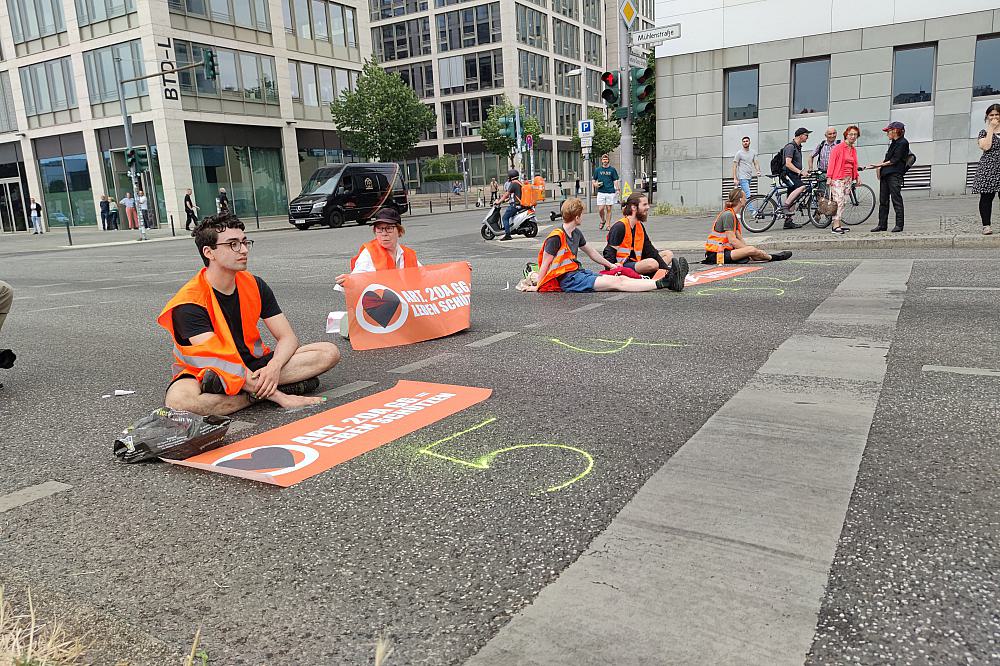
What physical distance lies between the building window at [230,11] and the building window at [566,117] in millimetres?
41769

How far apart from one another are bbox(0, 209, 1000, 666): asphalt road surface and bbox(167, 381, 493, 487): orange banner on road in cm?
11

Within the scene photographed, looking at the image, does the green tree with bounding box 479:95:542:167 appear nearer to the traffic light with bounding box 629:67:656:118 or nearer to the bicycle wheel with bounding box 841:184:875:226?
the traffic light with bounding box 629:67:656:118

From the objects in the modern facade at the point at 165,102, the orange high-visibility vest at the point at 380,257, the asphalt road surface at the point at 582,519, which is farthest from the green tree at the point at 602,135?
the asphalt road surface at the point at 582,519

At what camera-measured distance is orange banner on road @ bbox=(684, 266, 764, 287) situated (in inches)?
377

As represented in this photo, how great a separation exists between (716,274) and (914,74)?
49.5 feet

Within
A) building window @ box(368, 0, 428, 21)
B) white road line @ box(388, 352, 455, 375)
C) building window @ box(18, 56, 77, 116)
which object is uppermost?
building window @ box(368, 0, 428, 21)

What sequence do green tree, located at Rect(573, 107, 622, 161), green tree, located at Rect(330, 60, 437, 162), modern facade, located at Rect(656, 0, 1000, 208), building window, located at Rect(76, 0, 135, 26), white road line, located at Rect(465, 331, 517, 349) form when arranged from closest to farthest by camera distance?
white road line, located at Rect(465, 331, 517, 349) < modern facade, located at Rect(656, 0, 1000, 208) < building window, located at Rect(76, 0, 135, 26) < green tree, located at Rect(330, 60, 437, 162) < green tree, located at Rect(573, 107, 622, 161)

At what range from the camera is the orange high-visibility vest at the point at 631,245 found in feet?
31.3

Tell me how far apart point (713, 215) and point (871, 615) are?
20937 mm

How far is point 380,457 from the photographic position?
3.79 m

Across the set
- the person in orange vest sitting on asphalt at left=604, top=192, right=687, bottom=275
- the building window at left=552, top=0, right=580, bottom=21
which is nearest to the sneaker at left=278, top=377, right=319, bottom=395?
the person in orange vest sitting on asphalt at left=604, top=192, right=687, bottom=275

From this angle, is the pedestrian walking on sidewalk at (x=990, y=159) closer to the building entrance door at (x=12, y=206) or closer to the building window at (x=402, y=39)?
the building entrance door at (x=12, y=206)

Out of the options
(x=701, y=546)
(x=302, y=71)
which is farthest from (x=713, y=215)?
(x=302, y=71)

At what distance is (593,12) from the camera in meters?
86.3
